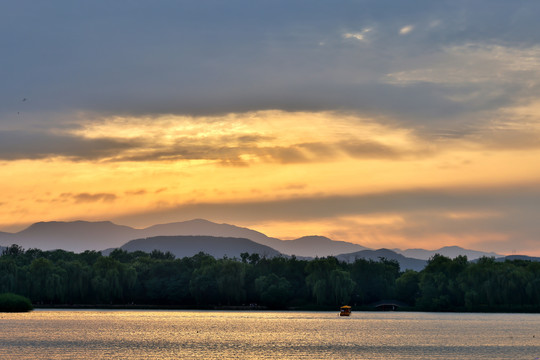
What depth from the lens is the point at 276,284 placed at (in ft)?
588

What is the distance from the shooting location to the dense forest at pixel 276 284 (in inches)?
6191

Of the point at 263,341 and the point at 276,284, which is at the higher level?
the point at 276,284

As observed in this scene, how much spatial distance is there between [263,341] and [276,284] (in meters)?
92.8

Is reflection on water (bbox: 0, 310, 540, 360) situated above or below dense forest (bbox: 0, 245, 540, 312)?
below

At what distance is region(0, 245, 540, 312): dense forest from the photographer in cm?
15725

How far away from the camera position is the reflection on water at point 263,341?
71.6 meters

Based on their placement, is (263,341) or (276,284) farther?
(276,284)

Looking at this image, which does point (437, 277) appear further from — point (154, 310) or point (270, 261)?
point (154, 310)

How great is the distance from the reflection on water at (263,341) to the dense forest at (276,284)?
124 ft

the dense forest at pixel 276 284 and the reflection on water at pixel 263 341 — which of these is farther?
the dense forest at pixel 276 284

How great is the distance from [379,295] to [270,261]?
28.5 m

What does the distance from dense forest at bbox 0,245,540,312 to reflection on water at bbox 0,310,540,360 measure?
37674mm

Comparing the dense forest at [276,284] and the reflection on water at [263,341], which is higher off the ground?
the dense forest at [276,284]

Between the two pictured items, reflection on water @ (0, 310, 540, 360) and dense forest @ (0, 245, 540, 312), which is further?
dense forest @ (0, 245, 540, 312)
